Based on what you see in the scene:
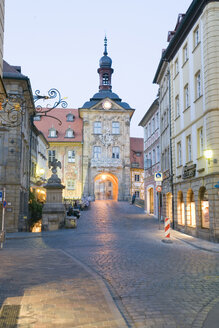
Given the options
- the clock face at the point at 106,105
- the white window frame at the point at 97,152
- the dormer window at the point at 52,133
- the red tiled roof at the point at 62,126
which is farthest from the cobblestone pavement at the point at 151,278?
the dormer window at the point at 52,133

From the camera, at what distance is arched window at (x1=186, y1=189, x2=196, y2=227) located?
68.1 feet

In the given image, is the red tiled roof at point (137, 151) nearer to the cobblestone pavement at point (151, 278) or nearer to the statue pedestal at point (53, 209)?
the statue pedestal at point (53, 209)

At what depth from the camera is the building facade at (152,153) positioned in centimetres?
3309

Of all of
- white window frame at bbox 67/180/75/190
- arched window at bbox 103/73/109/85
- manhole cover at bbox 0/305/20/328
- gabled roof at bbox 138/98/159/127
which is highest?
arched window at bbox 103/73/109/85

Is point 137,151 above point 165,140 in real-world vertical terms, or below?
above

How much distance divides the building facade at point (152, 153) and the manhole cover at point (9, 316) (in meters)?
27.2

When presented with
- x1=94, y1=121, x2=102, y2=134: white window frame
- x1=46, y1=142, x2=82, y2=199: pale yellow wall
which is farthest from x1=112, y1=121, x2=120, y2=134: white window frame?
x1=46, y1=142, x2=82, y2=199: pale yellow wall

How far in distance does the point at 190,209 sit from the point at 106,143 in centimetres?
3584

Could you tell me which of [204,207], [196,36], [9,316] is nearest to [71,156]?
[196,36]

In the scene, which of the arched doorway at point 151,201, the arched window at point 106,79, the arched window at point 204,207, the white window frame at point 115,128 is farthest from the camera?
the arched window at point 106,79

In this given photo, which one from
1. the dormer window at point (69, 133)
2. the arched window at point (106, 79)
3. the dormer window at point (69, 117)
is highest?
the arched window at point (106, 79)

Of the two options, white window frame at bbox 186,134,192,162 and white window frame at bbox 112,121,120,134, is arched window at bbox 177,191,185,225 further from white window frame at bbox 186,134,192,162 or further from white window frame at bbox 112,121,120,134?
white window frame at bbox 112,121,120,134

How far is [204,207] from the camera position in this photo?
737 inches

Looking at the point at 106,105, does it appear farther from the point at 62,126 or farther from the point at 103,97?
the point at 62,126
